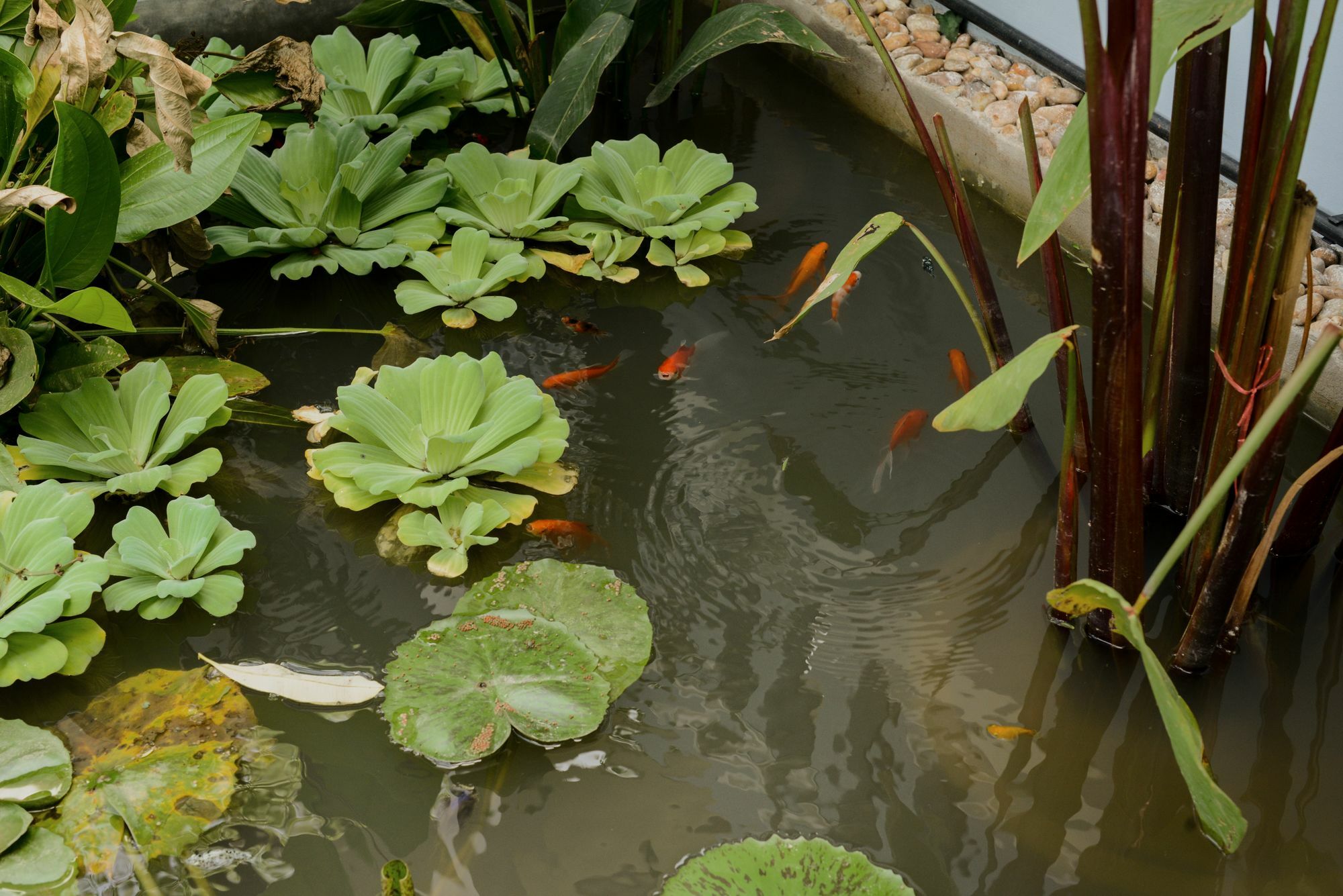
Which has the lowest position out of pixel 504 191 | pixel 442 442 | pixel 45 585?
pixel 45 585

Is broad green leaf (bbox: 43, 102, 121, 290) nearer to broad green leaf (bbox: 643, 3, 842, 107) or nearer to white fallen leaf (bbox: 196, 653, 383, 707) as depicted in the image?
white fallen leaf (bbox: 196, 653, 383, 707)

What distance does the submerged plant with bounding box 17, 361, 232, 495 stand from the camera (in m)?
1.60

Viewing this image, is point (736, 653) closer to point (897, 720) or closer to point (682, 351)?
point (897, 720)

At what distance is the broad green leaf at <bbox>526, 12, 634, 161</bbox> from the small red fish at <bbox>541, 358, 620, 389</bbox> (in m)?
0.53

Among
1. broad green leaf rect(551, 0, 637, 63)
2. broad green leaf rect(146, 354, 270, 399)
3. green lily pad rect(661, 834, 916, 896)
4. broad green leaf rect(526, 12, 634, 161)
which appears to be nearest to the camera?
green lily pad rect(661, 834, 916, 896)

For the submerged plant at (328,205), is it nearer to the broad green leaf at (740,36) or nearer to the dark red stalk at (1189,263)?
the broad green leaf at (740,36)

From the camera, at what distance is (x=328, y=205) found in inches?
80.5

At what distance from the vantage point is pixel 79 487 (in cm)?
161

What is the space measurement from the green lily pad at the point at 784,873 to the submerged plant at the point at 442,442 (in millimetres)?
611

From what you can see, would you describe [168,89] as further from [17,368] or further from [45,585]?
[45,585]

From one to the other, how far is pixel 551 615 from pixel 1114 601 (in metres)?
0.77

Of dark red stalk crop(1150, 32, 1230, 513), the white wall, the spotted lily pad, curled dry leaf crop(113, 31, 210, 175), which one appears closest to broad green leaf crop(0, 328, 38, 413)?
curled dry leaf crop(113, 31, 210, 175)

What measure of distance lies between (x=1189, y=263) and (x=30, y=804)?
152 cm

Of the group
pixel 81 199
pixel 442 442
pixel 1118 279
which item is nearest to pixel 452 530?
pixel 442 442
